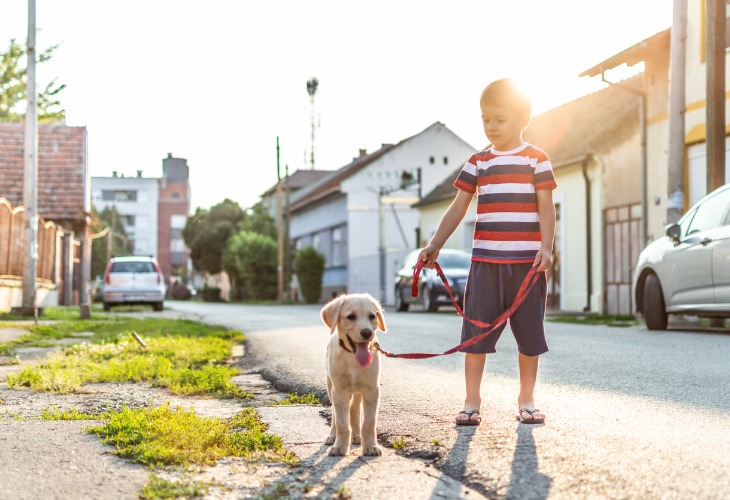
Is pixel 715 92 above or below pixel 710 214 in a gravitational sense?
above

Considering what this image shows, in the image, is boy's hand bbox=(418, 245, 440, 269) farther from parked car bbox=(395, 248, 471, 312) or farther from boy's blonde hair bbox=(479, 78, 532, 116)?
parked car bbox=(395, 248, 471, 312)

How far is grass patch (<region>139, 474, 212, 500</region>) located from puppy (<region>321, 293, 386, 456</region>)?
83cm

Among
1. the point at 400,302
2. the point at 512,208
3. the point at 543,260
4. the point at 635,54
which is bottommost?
the point at 400,302

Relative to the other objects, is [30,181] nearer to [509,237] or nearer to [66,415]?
[66,415]

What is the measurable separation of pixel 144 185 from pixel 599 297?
87.8 m

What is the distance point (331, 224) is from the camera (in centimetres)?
4931

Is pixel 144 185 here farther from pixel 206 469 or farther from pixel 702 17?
pixel 206 469

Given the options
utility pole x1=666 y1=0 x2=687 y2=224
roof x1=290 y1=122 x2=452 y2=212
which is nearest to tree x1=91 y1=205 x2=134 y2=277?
roof x1=290 y1=122 x2=452 y2=212

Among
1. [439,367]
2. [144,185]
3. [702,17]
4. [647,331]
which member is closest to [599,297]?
[702,17]

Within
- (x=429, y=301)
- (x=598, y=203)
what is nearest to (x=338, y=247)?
(x=429, y=301)

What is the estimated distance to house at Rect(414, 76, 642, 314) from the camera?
71.3 feet

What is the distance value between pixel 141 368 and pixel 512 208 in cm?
410

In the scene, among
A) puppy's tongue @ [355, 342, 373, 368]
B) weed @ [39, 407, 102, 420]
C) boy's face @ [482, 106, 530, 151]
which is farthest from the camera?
weed @ [39, 407, 102, 420]

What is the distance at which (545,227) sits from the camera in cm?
493
